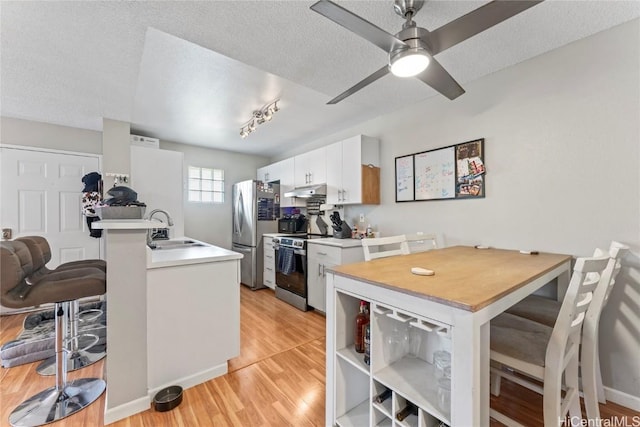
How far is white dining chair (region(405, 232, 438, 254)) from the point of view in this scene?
2.10 metres

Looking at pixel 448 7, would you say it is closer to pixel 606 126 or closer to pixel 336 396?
pixel 606 126

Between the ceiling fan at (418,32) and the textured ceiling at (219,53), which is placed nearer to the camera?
the ceiling fan at (418,32)

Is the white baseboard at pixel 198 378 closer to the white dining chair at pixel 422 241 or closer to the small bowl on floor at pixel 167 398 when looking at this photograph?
the small bowl on floor at pixel 167 398

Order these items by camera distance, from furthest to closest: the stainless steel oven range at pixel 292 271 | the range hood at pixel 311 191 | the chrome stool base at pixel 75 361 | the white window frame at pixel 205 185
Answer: the white window frame at pixel 205 185
the range hood at pixel 311 191
the stainless steel oven range at pixel 292 271
the chrome stool base at pixel 75 361

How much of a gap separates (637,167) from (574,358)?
4.21ft

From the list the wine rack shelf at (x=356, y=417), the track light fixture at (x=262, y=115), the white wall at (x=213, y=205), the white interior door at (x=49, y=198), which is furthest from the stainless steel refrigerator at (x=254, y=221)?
the wine rack shelf at (x=356, y=417)

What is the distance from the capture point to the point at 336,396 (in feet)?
4.14

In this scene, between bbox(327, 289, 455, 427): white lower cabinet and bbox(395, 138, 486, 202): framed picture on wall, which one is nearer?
bbox(327, 289, 455, 427): white lower cabinet

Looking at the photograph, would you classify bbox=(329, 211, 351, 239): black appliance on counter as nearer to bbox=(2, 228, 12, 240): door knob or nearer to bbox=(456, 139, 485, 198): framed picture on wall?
bbox=(456, 139, 485, 198): framed picture on wall

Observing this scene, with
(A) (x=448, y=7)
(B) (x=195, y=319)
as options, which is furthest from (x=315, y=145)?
(B) (x=195, y=319)

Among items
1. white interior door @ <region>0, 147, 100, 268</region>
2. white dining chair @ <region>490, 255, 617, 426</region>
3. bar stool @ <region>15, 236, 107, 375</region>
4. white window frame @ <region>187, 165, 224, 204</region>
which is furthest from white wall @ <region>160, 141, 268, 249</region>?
white dining chair @ <region>490, 255, 617, 426</region>

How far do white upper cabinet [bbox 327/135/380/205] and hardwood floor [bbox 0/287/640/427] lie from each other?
1.68m

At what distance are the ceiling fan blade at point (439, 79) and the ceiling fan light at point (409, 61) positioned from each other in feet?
0.21

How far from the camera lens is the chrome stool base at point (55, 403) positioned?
4.79 ft
